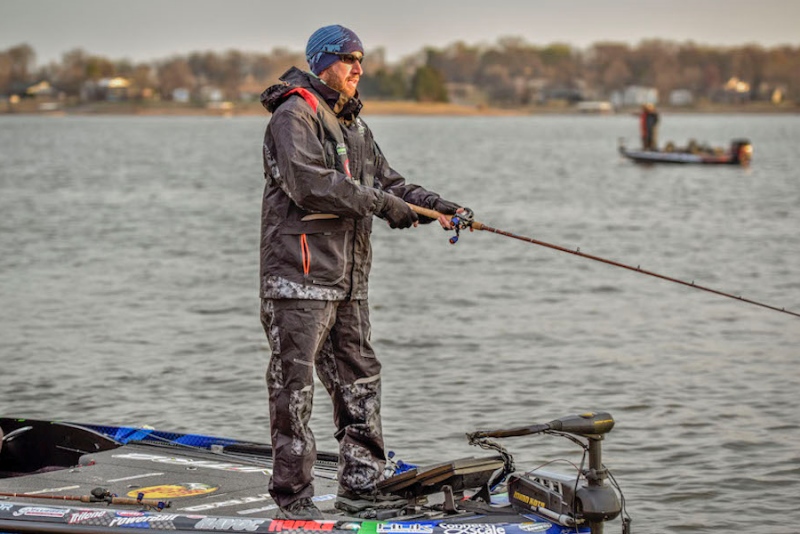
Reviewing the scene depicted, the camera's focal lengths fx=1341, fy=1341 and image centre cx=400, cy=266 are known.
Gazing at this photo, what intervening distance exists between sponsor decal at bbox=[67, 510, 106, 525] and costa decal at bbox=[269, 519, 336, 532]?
2.54 feet

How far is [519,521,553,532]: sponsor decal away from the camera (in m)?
5.88

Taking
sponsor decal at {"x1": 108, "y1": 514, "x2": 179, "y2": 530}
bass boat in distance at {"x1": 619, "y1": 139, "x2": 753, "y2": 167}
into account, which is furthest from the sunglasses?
bass boat in distance at {"x1": 619, "y1": 139, "x2": 753, "y2": 167}

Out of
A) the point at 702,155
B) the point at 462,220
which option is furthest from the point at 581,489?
the point at 702,155

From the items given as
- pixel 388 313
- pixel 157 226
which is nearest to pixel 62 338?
pixel 388 313

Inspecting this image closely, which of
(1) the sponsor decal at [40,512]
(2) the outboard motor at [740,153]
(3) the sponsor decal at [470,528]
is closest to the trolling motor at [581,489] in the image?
(3) the sponsor decal at [470,528]

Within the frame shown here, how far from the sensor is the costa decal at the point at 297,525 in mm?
5844

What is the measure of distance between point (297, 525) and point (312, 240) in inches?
50.5

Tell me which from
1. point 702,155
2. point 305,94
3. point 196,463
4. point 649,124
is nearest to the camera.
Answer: point 305,94

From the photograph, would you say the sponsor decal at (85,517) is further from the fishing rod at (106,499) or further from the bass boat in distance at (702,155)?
the bass boat in distance at (702,155)

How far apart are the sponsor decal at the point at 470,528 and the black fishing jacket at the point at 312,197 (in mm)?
1178

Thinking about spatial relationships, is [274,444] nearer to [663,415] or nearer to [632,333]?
[663,415]

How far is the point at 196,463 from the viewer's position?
7234 millimetres

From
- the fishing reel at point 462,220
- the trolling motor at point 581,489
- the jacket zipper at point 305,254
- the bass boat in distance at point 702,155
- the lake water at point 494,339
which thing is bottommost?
the bass boat in distance at point 702,155

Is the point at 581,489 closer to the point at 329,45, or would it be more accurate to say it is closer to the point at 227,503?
the point at 227,503
